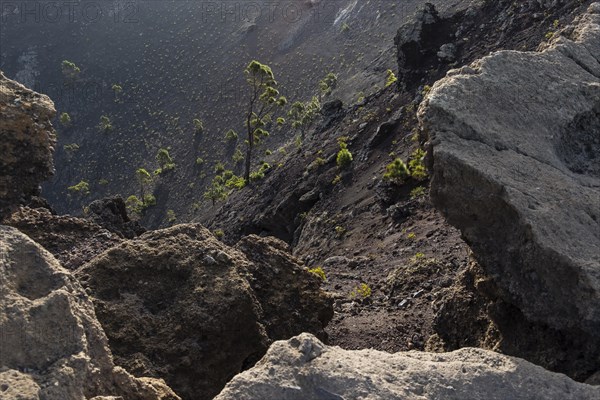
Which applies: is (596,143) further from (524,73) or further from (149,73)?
(149,73)

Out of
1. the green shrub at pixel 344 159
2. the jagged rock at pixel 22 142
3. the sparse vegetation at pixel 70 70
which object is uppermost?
the sparse vegetation at pixel 70 70

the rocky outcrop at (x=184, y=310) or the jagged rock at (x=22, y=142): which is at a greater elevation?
the jagged rock at (x=22, y=142)

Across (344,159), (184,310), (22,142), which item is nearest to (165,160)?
(344,159)

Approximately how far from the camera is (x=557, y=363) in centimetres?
729

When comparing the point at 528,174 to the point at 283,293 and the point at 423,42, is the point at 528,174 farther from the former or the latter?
the point at 423,42

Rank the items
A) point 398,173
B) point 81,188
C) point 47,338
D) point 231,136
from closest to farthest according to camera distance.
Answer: point 47,338, point 398,173, point 231,136, point 81,188

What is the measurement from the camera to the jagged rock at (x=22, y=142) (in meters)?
9.73

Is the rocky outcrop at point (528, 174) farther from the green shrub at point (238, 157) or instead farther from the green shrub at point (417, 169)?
A: the green shrub at point (238, 157)

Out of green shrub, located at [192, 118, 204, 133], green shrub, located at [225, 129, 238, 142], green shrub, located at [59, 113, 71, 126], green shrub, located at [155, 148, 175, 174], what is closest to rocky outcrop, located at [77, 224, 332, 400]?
green shrub, located at [225, 129, 238, 142]

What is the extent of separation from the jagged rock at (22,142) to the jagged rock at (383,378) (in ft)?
19.3

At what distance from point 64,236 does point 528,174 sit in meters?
10.5

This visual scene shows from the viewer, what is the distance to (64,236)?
14.3m

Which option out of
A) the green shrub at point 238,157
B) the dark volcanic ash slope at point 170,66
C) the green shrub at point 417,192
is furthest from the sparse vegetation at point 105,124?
the green shrub at point 417,192

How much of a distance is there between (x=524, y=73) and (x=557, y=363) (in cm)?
436
